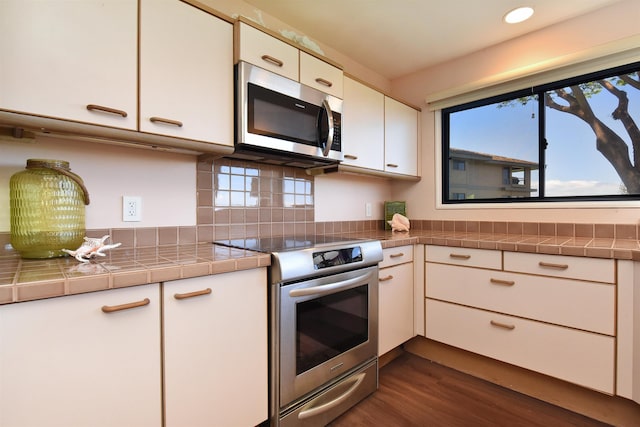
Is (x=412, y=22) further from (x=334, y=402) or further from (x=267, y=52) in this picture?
(x=334, y=402)

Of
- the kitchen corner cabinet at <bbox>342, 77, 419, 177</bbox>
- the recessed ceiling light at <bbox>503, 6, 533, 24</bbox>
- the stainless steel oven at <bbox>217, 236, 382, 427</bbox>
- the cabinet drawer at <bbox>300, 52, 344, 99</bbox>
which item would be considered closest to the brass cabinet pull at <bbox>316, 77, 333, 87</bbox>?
the cabinet drawer at <bbox>300, 52, 344, 99</bbox>

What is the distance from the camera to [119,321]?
0.89 m

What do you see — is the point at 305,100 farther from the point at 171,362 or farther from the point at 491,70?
the point at 491,70

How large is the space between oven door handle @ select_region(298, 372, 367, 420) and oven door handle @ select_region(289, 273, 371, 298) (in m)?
0.51

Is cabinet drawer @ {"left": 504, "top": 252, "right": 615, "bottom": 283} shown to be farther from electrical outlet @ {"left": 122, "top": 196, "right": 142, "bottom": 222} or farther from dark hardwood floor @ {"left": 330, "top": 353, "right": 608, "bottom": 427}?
electrical outlet @ {"left": 122, "top": 196, "right": 142, "bottom": 222}

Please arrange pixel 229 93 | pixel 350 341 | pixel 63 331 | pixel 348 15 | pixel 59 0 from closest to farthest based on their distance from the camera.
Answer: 1. pixel 63 331
2. pixel 59 0
3. pixel 229 93
4. pixel 350 341
5. pixel 348 15

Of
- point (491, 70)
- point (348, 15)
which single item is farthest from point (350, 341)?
point (491, 70)

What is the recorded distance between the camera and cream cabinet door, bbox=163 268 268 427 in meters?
1.00

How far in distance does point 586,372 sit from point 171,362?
1883 millimetres

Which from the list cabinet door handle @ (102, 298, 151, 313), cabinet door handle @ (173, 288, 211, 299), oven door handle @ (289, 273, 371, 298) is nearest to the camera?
cabinet door handle @ (102, 298, 151, 313)

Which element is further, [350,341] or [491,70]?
[491,70]

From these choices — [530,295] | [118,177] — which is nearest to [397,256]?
[530,295]

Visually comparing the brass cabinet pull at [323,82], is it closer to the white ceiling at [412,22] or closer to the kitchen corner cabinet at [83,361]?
the white ceiling at [412,22]

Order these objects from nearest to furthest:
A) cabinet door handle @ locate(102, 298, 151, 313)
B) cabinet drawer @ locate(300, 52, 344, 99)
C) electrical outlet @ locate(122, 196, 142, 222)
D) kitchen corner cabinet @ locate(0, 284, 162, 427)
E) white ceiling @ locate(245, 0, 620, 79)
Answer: kitchen corner cabinet @ locate(0, 284, 162, 427)
cabinet door handle @ locate(102, 298, 151, 313)
electrical outlet @ locate(122, 196, 142, 222)
cabinet drawer @ locate(300, 52, 344, 99)
white ceiling @ locate(245, 0, 620, 79)
